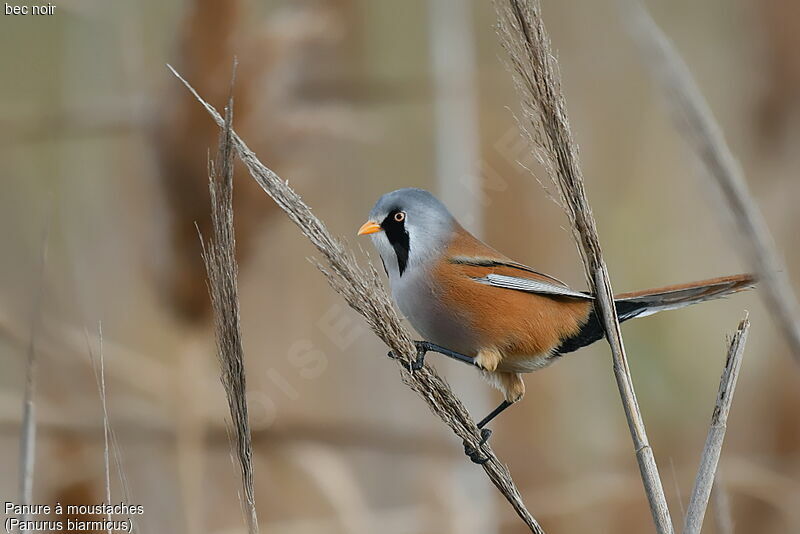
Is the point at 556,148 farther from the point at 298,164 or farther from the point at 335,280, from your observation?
the point at 298,164

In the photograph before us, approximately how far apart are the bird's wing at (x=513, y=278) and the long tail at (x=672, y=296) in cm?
11

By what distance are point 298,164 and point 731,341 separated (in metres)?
1.97

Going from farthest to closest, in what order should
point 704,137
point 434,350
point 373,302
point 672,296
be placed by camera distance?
point 434,350 < point 672,296 < point 373,302 < point 704,137

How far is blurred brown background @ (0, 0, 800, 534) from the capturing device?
2727 mm

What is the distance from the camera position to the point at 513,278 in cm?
185

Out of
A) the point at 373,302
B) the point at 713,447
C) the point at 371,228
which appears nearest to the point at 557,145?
the point at 373,302

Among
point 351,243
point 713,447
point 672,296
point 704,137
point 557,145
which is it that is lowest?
point 713,447

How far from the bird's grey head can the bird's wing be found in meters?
0.08

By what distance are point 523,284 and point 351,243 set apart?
95 cm

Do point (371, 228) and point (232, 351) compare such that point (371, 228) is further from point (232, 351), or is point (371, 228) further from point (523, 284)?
point (232, 351)

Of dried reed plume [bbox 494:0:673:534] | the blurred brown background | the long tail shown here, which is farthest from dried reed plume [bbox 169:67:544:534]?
the blurred brown background

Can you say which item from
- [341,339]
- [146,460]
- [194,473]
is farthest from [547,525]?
[146,460]

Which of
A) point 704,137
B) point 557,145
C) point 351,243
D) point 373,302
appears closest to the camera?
point 704,137

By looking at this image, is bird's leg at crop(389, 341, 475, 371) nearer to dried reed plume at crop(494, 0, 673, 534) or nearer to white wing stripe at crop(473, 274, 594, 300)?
white wing stripe at crop(473, 274, 594, 300)
